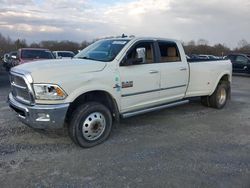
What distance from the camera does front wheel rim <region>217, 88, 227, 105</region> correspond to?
813cm

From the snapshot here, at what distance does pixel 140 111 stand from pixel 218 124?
2067 millimetres

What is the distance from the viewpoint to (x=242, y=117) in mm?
7297

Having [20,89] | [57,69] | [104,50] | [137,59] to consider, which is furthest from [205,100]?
[20,89]

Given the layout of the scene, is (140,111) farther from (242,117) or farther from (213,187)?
(242,117)

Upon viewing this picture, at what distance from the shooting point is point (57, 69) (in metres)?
4.52

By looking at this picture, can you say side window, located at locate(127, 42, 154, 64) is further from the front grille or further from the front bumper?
the front grille

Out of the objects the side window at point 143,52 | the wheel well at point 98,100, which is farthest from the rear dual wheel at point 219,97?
the wheel well at point 98,100

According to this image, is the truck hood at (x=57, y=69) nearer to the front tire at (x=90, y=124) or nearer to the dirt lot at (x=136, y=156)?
the front tire at (x=90, y=124)

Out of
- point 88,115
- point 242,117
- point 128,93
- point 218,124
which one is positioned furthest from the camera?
point 242,117

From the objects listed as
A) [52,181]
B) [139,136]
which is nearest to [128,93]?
[139,136]

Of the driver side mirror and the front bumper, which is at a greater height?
the driver side mirror

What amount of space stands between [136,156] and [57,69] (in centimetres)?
191

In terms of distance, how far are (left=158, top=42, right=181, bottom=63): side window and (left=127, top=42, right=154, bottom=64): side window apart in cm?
30

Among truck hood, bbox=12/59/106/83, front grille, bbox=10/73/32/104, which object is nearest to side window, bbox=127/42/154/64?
truck hood, bbox=12/59/106/83
